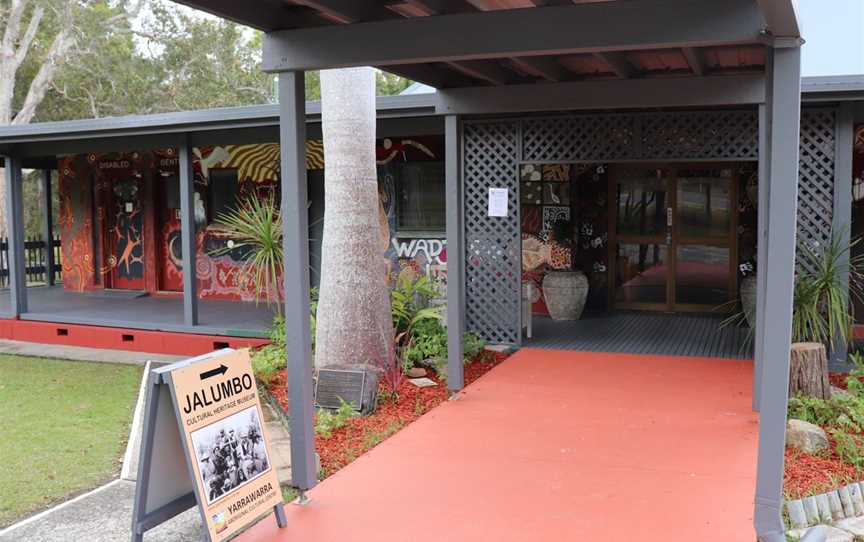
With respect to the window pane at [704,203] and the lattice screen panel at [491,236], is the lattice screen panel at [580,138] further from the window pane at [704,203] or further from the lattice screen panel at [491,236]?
the window pane at [704,203]

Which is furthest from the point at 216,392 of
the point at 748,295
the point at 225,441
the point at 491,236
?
the point at 748,295

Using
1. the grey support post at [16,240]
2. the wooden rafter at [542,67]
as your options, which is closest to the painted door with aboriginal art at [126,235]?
the grey support post at [16,240]

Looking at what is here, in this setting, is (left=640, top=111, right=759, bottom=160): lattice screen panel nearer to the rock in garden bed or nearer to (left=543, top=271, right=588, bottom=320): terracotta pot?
(left=543, top=271, right=588, bottom=320): terracotta pot

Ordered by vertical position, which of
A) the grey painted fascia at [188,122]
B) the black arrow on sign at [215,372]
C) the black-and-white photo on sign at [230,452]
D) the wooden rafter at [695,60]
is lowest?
the black-and-white photo on sign at [230,452]

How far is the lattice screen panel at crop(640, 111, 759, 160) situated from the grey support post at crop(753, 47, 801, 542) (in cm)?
376

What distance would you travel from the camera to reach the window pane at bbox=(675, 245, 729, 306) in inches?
416

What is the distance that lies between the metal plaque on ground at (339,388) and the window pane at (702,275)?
587cm

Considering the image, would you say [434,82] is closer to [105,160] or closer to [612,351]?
[612,351]

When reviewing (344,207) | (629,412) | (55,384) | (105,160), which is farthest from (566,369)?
(105,160)

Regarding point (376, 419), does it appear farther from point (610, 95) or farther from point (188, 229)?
point (188, 229)

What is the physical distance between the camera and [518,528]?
4102mm

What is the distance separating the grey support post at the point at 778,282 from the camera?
395 centimetres

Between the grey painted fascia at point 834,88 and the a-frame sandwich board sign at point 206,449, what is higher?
the grey painted fascia at point 834,88

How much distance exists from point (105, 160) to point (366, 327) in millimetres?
8654
